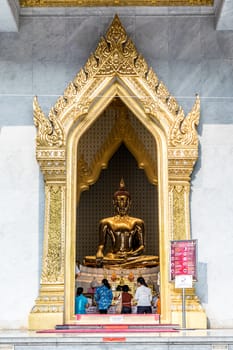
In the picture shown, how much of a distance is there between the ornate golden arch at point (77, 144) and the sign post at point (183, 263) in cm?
29

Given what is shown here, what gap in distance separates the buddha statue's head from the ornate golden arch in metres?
1.76

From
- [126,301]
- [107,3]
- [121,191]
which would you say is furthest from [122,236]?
[107,3]

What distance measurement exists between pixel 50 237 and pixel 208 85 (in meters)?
2.71

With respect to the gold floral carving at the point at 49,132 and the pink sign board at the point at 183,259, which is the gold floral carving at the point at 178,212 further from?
the gold floral carving at the point at 49,132

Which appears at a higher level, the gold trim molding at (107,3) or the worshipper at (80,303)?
the gold trim molding at (107,3)

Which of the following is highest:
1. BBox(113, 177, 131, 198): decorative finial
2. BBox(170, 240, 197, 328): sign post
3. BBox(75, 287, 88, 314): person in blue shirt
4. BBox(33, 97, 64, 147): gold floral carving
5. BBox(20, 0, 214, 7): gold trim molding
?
BBox(20, 0, 214, 7): gold trim molding

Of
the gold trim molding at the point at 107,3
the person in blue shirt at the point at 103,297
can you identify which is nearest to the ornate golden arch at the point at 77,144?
the gold trim molding at the point at 107,3

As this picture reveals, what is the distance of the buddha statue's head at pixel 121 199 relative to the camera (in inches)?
474

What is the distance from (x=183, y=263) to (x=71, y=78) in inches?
107

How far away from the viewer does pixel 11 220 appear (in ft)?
33.4

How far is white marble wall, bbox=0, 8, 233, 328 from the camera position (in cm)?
1007

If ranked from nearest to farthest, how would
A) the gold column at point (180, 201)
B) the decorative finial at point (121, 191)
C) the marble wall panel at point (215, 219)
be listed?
the gold column at point (180, 201) < the marble wall panel at point (215, 219) < the decorative finial at point (121, 191)

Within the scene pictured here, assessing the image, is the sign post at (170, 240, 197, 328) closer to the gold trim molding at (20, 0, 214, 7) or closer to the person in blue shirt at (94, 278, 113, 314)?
the person in blue shirt at (94, 278, 113, 314)

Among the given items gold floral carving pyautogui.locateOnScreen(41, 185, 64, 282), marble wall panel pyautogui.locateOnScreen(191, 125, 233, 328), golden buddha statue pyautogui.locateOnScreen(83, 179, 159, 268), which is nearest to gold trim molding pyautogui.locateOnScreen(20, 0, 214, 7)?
marble wall panel pyautogui.locateOnScreen(191, 125, 233, 328)
